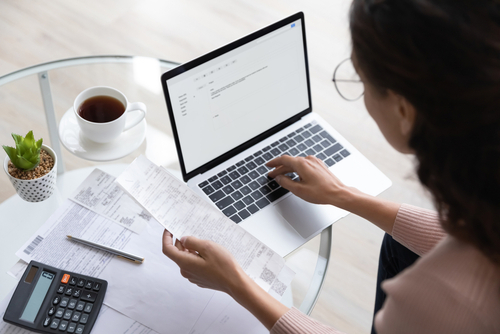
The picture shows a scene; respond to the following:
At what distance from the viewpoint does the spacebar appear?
1095 mm

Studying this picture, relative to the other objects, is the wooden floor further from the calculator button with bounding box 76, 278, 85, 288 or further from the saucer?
the calculator button with bounding box 76, 278, 85, 288

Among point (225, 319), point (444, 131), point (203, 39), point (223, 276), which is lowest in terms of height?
point (203, 39)

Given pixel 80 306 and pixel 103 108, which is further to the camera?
pixel 103 108

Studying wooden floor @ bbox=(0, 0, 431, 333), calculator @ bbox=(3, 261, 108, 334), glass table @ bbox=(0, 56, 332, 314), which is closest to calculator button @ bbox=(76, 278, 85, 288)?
calculator @ bbox=(3, 261, 108, 334)

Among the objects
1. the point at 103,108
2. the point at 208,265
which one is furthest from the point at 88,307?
the point at 103,108

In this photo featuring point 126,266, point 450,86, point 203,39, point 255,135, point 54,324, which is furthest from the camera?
point 203,39

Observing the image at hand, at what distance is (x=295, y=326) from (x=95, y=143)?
63 cm

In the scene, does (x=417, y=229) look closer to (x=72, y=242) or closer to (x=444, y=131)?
(x=444, y=131)

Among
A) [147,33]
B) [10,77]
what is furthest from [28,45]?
[10,77]

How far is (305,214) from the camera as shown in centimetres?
108

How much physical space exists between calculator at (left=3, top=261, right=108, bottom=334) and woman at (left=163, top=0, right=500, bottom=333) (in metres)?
0.31

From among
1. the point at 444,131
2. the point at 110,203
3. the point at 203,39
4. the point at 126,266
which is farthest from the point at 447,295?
the point at 203,39

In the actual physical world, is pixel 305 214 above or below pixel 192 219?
below

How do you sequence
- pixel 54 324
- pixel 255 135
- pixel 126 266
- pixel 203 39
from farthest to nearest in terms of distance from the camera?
pixel 203 39 → pixel 255 135 → pixel 126 266 → pixel 54 324
